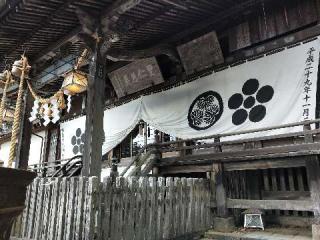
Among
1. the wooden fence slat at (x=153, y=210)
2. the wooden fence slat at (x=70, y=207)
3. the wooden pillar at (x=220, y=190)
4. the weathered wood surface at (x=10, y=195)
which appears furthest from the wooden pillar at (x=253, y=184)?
the weathered wood surface at (x=10, y=195)

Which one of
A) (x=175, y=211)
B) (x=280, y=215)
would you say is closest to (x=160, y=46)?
(x=175, y=211)

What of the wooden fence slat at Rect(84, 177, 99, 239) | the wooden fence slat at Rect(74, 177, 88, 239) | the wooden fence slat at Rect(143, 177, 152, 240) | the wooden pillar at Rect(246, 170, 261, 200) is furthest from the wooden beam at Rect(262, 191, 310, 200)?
the wooden fence slat at Rect(74, 177, 88, 239)

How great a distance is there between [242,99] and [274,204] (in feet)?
12.1

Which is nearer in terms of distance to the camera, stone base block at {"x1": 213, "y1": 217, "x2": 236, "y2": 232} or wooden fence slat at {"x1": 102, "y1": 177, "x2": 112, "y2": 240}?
wooden fence slat at {"x1": 102, "y1": 177, "x2": 112, "y2": 240}

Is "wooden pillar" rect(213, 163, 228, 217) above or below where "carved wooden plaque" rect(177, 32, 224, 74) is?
below

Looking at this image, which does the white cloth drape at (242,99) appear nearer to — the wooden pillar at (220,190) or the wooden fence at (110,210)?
the wooden pillar at (220,190)

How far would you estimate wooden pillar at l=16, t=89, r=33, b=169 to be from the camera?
1035cm

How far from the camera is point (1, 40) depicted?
974cm

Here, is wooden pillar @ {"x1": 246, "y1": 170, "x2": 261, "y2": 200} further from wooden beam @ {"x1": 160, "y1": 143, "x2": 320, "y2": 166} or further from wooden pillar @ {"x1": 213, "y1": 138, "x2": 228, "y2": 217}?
wooden beam @ {"x1": 160, "y1": 143, "x2": 320, "y2": 166}

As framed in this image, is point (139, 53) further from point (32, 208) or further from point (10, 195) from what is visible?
point (10, 195)

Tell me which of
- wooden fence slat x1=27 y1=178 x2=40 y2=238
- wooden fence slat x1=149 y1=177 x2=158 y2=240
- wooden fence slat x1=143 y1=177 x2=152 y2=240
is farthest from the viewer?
wooden fence slat x1=27 y1=178 x2=40 y2=238

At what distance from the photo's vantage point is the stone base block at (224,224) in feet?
27.5

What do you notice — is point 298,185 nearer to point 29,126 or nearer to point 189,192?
point 189,192

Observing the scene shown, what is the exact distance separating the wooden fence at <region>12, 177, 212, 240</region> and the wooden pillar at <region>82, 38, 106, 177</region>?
119 centimetres
